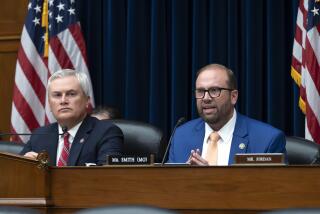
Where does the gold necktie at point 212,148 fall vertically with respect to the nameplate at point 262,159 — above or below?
below

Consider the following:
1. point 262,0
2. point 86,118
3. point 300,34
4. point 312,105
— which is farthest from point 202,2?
point 86,118

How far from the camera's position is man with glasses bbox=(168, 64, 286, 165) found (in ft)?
14.7

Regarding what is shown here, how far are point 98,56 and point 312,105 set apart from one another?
2171mm

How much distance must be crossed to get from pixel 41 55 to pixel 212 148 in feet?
9.46

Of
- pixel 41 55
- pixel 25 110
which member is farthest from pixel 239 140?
pixel 41 55

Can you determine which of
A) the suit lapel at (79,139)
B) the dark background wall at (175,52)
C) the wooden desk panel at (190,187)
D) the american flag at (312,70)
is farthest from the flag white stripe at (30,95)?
the wooden desk panel at (190,187)

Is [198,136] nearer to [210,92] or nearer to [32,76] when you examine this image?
[210,92]

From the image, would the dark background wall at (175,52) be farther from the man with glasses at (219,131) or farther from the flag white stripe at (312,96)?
the man with glasses at (219,131)

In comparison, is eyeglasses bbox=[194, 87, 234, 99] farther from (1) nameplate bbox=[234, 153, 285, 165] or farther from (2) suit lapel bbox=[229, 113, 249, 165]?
(1) nameplate bbox=[234, 153, 285, 165]

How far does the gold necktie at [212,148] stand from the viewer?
4512 millimetres

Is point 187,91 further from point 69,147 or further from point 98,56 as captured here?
point 69,147

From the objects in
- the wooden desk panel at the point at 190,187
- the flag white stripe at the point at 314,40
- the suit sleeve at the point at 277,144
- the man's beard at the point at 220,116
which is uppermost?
the flag white stripe at the point at 314,40

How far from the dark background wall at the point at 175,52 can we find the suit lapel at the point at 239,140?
1918 millimetres

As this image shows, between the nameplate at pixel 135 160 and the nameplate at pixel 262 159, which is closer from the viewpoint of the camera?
the nameplate at pixel 262 159
